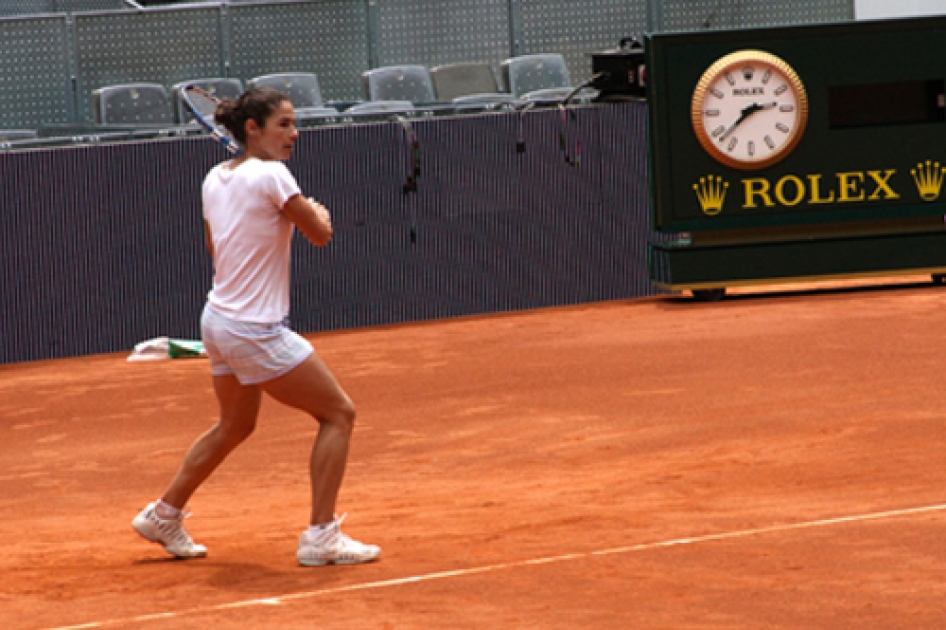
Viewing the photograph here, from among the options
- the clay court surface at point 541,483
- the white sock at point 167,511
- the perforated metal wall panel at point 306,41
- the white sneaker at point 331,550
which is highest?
the perforated metal wall panel at point 306,41

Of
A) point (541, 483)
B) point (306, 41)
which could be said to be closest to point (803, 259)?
point (306, 41)

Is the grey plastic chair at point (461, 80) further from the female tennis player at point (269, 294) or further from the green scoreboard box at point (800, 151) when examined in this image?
the female tennis player at point (269, 294)

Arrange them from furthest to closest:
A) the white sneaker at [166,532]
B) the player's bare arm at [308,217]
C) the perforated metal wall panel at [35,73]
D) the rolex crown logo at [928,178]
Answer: the perforated metal wall panel at [35,73]
the rolex crown logo at [928,178]
the white sneaker at [166,532]
the player's bare arm at [308,217]

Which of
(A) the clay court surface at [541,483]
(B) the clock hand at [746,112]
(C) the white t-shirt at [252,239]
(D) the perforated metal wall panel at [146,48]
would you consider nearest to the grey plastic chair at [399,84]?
(D) the perforated metal wall panel at [146,48]

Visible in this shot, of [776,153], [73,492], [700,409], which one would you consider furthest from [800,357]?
[73,492]

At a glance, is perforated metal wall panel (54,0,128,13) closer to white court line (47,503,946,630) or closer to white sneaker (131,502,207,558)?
white sneaker (131,502,207,558)

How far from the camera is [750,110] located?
15.3m

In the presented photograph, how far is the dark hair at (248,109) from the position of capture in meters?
6.25

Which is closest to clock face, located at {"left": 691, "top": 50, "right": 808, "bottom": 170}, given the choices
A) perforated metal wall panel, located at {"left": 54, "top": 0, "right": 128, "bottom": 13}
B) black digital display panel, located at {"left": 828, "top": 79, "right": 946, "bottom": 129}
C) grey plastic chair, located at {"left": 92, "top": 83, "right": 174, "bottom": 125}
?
black digital display panel, located at {"left": 828, "top": 79, "right": 946, "bottom": 129}

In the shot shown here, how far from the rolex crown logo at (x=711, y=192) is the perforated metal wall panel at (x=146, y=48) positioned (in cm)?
679

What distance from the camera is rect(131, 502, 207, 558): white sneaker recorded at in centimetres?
654

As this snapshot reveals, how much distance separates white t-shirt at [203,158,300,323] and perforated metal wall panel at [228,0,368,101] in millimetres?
13473

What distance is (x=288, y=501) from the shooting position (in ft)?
26.5

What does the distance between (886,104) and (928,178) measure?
33.8 inches
